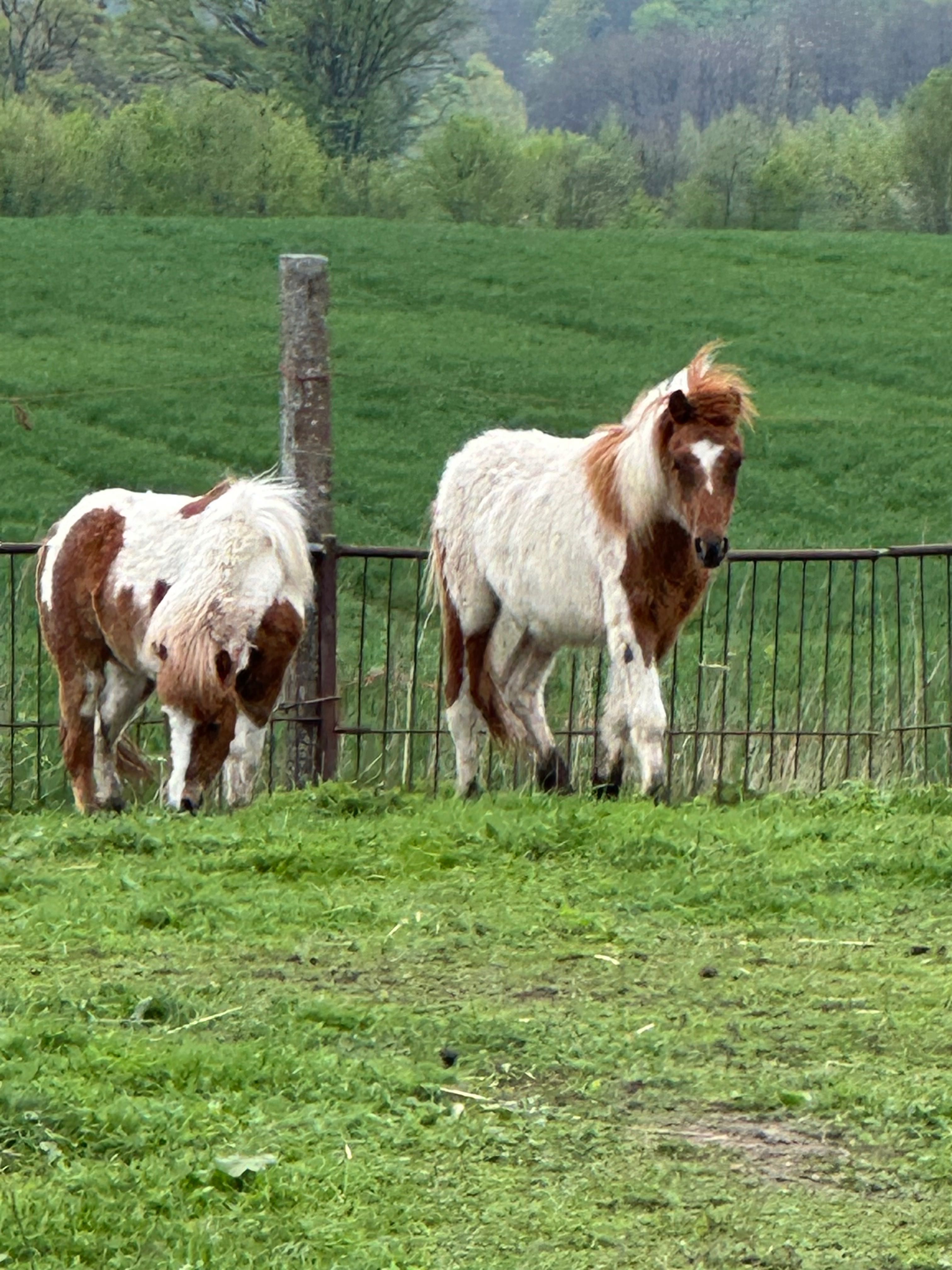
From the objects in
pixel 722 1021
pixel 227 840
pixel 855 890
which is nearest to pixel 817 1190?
pixel 722 1021

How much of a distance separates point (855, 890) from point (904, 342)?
103ft

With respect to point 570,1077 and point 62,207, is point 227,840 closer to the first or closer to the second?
point 570,1077

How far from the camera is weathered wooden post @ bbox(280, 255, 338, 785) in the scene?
9953 mm

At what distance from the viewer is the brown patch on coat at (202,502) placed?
30.0 feet

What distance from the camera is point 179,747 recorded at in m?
8.45

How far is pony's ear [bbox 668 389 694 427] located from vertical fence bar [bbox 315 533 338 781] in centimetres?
227

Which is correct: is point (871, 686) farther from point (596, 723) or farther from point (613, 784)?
point (613, 784)

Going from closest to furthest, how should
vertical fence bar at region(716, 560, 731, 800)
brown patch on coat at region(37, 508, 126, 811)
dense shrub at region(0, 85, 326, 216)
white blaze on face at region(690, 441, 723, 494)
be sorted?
white blaze on face at region(690, 441, 723, 494)
brown patch on coat at region(37, 508, 126, 811)
vertical fence bar at region(716, 560, 731, 800)
dense shrub at region(0, 85, 326, 216)

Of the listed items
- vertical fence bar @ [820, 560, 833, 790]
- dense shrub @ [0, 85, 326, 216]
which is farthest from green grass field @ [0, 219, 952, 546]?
vertical fence bar @ [820, 560, 833, 790]

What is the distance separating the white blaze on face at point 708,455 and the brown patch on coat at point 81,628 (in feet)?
9.24

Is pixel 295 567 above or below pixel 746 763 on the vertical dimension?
above

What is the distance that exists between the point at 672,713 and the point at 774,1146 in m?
6.75

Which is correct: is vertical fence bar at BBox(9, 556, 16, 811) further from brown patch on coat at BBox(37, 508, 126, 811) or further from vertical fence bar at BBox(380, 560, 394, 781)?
vertical fence bar at BBox(380, 560, 394, 781)

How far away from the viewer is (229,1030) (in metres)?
4.98
